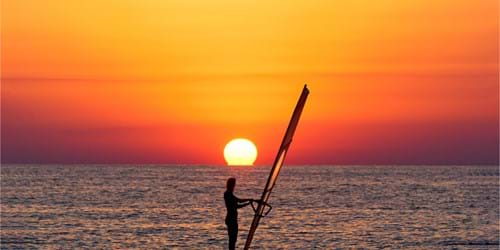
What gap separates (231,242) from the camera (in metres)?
22.0

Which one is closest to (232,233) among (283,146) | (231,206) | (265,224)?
(231,206)

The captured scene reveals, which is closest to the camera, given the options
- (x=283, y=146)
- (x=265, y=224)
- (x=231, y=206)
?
(x=283, y=146)

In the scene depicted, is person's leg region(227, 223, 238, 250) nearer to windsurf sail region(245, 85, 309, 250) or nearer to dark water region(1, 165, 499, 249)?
windsurf sail region(245, 85, 309, 250)

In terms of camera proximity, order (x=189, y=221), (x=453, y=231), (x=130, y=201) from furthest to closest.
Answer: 1. (x=130, y=201)
2. (x=189, y=221)
3. (x=453, y=231)

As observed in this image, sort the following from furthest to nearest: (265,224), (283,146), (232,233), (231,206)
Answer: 1. (265,224)
2. (232,233)
3. (231,206)
4. (283,146)

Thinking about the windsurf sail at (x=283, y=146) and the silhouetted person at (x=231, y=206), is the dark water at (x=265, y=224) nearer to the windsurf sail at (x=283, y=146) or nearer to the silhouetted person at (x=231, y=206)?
the silhouetted person at (x=231, y=206)

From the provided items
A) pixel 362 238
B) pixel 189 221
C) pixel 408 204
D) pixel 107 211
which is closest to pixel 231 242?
pixel 362 238

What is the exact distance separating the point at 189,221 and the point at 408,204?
26.4 meters

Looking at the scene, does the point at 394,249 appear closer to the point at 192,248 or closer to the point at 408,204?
the point at 192,248

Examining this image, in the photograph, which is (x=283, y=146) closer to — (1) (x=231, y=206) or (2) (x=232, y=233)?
(1) (x=231, y=206)

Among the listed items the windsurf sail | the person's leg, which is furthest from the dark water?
the windsurf sail

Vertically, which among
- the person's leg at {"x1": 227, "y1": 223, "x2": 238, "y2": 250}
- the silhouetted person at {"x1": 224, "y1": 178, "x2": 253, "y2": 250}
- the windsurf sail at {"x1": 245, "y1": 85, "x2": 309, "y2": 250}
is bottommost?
the person's leg at {"x1": 227, "y1": 223, "x2": 238, "y2": 250}

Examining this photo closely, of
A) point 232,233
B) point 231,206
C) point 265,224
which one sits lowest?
point 232,233

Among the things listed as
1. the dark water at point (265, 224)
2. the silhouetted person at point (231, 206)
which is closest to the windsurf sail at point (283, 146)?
the silhouetted person at point (231, 206)
